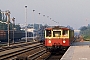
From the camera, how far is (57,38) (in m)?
25.2

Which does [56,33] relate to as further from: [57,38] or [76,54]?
[76,54]

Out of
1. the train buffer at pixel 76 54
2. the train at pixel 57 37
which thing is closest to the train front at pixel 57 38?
the train at pixel 57 37

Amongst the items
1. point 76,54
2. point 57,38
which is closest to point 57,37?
point 57,38

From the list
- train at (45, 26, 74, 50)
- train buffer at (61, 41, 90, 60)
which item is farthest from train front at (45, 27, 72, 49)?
train buffer at (61, 41, 90, 60)

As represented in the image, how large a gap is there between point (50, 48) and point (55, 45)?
2.27ft

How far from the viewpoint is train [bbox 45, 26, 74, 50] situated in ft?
82.4

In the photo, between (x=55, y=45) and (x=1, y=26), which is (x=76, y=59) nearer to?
(x=55, y=45)

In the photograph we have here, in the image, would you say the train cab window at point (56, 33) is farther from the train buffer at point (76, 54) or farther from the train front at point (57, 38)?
the train buffer at point (76, 54)

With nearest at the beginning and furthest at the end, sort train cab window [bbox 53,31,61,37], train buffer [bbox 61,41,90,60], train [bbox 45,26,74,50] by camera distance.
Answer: train buffer [bbox 61,41,90,60], train [bbox 45,26,74,50], train cab window [bbox 53,31,61,37]

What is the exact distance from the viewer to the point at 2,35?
5475cm

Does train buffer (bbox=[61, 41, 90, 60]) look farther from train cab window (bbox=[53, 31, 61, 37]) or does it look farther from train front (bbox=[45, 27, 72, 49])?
train cab window (bbox=[53, 31, 61, 37])

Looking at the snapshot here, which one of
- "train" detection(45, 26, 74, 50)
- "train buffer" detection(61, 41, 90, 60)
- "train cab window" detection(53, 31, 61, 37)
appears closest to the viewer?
"train buffer" detection(61, 41, 90, 60)

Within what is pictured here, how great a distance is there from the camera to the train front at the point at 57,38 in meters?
25.1

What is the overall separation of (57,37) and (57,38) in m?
0.10
